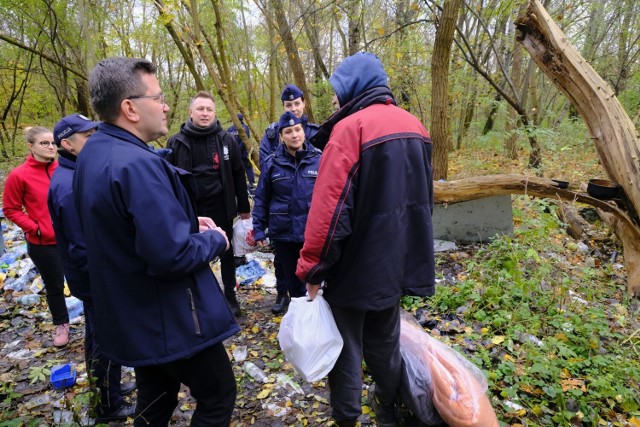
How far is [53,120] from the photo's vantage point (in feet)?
53.0

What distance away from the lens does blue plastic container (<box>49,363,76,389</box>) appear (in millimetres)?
2977

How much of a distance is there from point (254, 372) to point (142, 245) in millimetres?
2072

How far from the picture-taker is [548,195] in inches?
187

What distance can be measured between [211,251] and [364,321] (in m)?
1.05

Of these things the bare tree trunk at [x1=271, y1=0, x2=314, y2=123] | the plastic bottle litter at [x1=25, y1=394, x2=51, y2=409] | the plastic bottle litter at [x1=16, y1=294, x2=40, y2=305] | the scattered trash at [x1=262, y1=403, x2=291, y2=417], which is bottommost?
the plastic bottle litter at [x1=25, y1=394, x2=51, y2=409]

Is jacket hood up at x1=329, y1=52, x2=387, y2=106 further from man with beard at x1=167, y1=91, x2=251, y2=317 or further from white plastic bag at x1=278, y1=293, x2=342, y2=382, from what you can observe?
man with beard at x1=167, y1=91, x2=251, y2=317

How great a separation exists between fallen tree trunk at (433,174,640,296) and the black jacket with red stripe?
10.7 feet

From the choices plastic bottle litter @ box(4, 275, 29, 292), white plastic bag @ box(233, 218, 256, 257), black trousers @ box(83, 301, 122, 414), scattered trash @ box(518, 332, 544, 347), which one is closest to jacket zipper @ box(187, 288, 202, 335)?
black trousers @ box(83, 301, 122, 414)

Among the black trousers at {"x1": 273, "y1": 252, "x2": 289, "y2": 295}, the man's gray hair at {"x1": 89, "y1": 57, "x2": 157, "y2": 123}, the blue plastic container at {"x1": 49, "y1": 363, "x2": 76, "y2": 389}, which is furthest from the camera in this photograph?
the black trousers at {"x1": 273, "y1": 252, "x2": 289, "y2": 295}

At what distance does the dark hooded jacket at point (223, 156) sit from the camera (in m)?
3.46

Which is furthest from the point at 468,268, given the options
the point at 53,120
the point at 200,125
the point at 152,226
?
the point at 53,120

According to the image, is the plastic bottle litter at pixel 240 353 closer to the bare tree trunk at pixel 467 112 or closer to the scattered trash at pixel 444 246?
the scattered trash at pixel 444 246

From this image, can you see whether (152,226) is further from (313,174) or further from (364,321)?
(313,174)

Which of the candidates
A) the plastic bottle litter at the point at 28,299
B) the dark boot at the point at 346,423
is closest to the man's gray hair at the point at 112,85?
the dark boot at the point at 346,423
